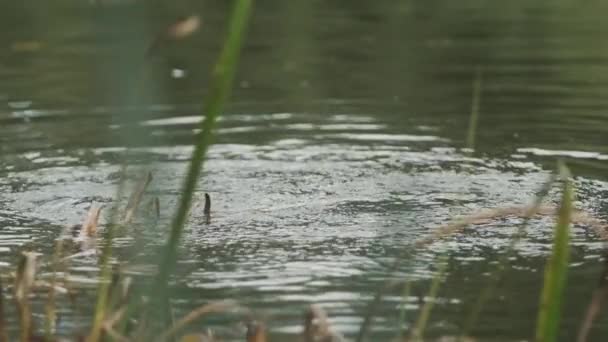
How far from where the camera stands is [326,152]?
7441 millimetres

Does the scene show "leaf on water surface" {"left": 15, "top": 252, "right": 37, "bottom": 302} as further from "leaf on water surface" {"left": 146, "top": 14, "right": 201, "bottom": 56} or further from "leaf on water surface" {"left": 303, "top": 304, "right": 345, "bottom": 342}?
"leaf on water surface" {"left": 146, "top": 14, "right": 201, "bottom": 56}

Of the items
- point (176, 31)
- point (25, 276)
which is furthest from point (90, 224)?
point (176, 31)

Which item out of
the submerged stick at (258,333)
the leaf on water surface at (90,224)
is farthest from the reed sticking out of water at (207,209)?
the submerged stick at (258,333)

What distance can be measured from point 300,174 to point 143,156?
4.78 meters

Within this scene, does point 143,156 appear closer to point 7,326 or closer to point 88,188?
point 7,326

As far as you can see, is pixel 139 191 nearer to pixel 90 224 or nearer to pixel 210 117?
pixel 210 117

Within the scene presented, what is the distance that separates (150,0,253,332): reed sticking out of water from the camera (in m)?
1.97

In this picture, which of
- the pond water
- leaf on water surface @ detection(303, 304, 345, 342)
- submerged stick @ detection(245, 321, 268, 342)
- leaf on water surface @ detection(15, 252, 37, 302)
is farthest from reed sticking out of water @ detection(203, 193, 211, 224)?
leaf on water surface @ detection(303, 304, 345, 342)

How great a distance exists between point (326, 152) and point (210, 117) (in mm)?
5347

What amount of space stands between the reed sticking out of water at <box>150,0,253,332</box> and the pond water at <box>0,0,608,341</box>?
0.24 feet

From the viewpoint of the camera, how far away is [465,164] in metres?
6.86

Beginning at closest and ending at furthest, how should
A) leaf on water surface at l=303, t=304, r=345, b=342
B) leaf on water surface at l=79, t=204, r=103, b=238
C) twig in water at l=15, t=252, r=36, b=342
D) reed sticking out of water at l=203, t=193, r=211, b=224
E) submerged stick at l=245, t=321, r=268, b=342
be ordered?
leaf on water surface at l=303, t=304, r=345, b=342, submerged stick at l=245, t=321, r=268, b=342, twig in water at l=15, t=252, r=36, b=342, leaf on water surface at l=79, t=204, r=103, b=238, reed sticking out of water at l=203, t=193, r=211, b=224

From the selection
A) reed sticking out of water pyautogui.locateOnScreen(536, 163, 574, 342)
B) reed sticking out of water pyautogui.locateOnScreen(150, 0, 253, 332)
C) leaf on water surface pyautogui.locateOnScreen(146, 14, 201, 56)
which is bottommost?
reed sticking out of water pyautogui.locateOnScreen(536, 163, 574, 342)

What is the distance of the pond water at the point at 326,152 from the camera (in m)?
4.17
